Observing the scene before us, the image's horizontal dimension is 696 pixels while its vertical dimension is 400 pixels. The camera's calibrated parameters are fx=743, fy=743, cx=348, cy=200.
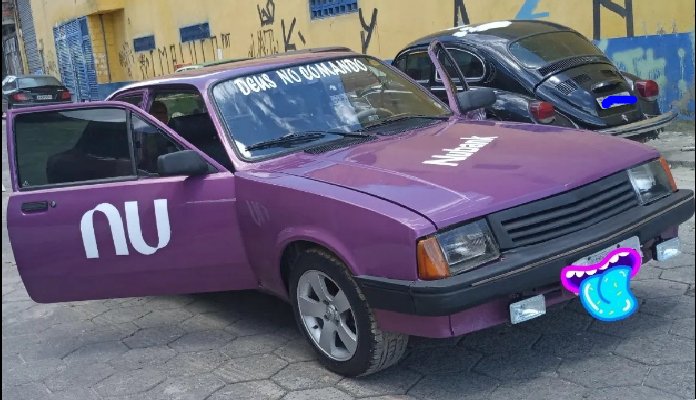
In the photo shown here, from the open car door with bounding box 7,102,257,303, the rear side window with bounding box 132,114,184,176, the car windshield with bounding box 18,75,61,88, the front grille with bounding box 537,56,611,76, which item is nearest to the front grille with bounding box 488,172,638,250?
the open car door with bounding box 7,102,257,303

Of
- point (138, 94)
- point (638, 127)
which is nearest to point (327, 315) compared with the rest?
point (138, 94)

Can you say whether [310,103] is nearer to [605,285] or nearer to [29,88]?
[605,285]

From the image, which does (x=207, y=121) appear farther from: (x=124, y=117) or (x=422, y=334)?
(x=422, y=334)

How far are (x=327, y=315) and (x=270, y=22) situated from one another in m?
12.2

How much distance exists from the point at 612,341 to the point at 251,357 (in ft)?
5.98

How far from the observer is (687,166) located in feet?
24.3

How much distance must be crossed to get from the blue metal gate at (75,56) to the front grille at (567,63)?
14.3ft

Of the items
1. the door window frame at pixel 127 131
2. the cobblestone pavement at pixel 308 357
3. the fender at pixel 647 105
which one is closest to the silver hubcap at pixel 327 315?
the cobblestone pavement at pixel 308 357

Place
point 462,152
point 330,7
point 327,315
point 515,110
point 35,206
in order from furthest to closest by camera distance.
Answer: point 330,7
point 515,110
point 35,206
point 462,152
point 327,315

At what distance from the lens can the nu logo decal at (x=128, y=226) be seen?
3971mm

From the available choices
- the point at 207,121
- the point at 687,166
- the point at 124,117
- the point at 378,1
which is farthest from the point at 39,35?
the point at 378,1

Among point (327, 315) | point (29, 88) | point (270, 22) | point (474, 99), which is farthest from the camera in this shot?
point (270, 22)

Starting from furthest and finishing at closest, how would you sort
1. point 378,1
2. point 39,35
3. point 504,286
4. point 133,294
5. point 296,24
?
point 296,24, point 378,1, point 39,35, point 133,294, point 504,286

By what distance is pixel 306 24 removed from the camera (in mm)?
14242
